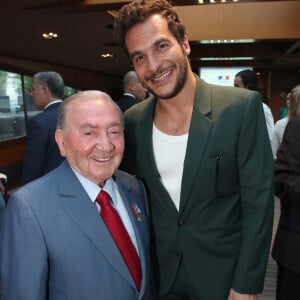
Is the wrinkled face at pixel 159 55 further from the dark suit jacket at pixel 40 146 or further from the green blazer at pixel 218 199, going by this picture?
the dark suit jacket at pixel 40 146

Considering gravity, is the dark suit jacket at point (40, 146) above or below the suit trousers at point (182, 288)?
above

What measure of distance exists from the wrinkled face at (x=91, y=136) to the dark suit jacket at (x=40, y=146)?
68.1 inches

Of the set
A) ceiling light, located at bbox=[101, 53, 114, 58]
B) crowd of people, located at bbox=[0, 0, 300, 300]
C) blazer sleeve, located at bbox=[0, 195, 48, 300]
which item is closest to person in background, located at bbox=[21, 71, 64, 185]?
crowd of people, located at bbox=[0, 0, 300, 300]

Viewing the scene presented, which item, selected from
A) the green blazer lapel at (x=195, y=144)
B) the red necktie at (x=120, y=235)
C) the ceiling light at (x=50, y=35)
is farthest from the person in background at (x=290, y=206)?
the ceiling light at (x=50, y=35)

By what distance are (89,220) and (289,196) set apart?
3.33 feet

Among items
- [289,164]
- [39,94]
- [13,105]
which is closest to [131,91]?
[39,94]

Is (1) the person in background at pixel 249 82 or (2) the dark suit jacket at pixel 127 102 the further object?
(2) the dark suit jacket at pixel 127 102

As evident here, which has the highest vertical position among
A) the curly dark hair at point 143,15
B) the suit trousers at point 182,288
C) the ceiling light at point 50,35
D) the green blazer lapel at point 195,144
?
the ceiling light at point 50,35

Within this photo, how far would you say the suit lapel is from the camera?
103cm

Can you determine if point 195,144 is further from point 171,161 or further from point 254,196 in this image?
point 254,196

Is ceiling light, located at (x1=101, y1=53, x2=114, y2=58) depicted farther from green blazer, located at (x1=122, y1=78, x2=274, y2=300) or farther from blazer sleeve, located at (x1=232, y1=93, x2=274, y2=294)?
blazer sleeve, located at (x1=232, y1=93, x2=274, y2=294)

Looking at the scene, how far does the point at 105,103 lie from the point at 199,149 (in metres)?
0.39

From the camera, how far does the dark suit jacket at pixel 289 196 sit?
4.97 ft

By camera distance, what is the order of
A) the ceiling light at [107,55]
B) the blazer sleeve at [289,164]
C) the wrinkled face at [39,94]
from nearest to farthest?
the blazer sleeve at [289,164] → the wrinkled face at [39,94] → the ceiling light at [107,55]
